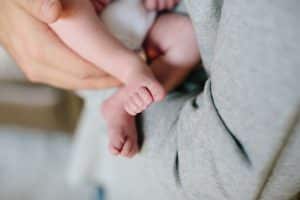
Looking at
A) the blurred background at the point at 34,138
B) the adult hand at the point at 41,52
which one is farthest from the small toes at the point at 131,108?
the blurred background at the point at 34,138

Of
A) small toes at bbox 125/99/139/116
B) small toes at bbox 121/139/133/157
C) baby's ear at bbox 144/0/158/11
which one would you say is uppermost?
baby's ear at bbox 144/0/158/11

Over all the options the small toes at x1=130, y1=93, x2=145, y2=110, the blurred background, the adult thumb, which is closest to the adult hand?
the adult thumb

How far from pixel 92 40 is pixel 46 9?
74 mm

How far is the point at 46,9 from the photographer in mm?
564

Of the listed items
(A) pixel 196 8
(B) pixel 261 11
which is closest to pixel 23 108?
(A) pixel 196 8

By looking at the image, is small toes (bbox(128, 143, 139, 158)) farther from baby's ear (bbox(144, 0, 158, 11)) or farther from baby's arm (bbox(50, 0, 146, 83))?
baby's ear (bbox(144, 0, 158, 11))

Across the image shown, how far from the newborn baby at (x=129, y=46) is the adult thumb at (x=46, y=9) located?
0.02 meters

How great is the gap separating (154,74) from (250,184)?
25 cm

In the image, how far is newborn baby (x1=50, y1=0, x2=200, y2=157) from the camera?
59 centimetres

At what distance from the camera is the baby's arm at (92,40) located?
60 centimetres

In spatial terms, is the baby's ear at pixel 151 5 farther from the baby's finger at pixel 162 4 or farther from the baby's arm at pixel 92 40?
the baby's arm at pixel 92 40

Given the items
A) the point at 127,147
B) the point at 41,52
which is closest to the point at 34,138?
the point at 41,52

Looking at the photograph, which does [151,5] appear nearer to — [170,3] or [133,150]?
[170,3]

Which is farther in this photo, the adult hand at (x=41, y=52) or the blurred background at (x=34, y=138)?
the blurred background at (x=34, y=138)
